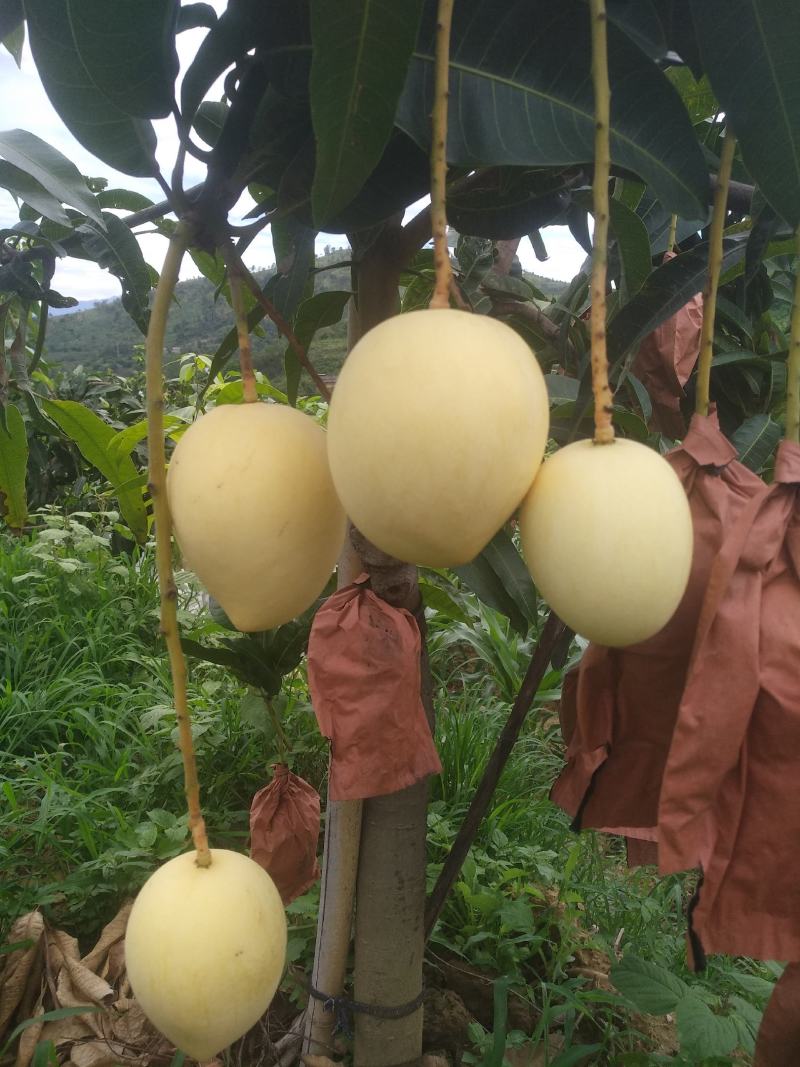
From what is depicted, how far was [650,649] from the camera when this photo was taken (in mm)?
531

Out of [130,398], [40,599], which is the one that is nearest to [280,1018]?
[40,599]

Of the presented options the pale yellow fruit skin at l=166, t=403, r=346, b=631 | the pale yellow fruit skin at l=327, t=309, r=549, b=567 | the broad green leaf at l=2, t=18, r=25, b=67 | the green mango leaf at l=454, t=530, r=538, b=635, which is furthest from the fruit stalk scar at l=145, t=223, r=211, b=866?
the broad green leaf at l=2, t=18, r=25, b=67

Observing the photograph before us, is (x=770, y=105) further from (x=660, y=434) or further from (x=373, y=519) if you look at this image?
(x=660, y=434)

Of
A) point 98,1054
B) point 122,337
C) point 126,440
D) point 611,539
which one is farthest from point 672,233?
point 122,337

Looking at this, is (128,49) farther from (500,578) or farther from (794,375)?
(500,578)

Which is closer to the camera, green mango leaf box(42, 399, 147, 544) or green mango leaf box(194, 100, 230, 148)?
green mango leaf box(194, 100, 230, 148)

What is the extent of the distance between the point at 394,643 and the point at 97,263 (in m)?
0.42

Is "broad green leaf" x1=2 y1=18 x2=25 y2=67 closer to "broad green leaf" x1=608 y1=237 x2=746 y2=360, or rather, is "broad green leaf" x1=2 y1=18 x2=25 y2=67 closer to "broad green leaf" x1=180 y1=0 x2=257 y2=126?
"broad green leaf" x1=180 y1=0 x2=257 y2=126

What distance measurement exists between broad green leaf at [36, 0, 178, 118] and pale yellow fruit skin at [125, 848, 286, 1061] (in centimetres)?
46

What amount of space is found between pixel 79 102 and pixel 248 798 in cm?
186

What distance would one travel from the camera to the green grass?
4.91 feet

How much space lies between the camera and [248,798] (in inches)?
83.6

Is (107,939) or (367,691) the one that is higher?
(367,691)

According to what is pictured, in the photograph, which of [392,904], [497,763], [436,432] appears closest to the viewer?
[436,432]
